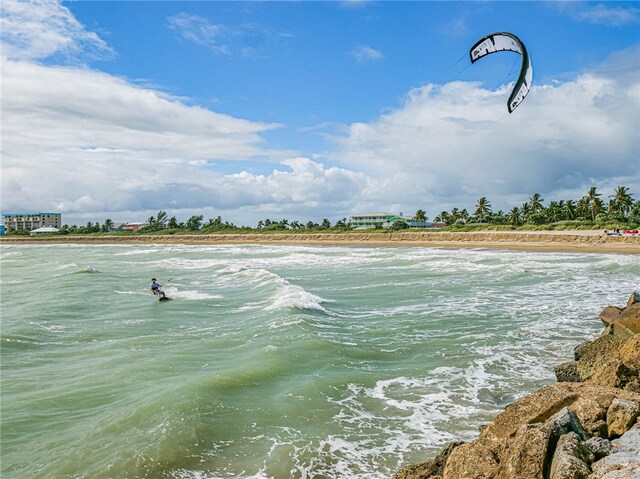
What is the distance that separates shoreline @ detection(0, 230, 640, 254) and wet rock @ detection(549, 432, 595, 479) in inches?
1434

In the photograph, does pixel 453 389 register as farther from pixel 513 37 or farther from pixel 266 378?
pixel 513 37

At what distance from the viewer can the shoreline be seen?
1577 inches

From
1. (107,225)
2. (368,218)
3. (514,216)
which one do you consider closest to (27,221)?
(107,225)

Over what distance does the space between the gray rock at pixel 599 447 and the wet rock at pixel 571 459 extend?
0.13 metres

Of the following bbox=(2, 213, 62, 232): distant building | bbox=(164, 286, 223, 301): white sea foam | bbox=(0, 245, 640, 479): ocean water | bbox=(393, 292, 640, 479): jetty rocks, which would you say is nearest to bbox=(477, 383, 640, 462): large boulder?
bbox=(393, 292, 640, 479): jetty rocks

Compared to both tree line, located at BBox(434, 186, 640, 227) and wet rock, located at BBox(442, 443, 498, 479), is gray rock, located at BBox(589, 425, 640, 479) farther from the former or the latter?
tree line, located at BBox(434, 186, 640, 227)

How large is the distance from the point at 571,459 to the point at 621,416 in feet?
4.05

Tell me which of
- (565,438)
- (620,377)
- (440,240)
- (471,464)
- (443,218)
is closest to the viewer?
(565,438)

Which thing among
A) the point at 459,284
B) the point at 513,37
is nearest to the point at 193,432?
the point at 513,37

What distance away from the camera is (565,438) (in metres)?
3.62

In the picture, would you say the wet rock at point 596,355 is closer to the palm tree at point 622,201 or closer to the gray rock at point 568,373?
the gray rock at point 568,373

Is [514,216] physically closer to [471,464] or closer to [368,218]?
[368,218]

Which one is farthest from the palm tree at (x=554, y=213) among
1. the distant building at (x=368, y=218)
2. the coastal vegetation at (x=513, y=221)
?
the distant building at (x=368, y=218)

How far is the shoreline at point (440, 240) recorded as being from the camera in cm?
4005
